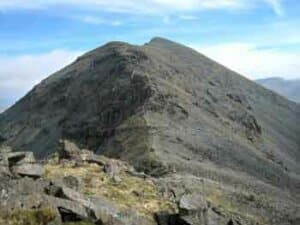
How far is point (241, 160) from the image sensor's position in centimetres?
9362

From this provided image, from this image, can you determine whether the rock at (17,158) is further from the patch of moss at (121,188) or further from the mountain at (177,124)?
the mountain at (177,124)

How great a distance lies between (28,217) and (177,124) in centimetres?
7287

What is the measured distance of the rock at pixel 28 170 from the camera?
35938 mm

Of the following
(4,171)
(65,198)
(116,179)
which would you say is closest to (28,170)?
(4,171)

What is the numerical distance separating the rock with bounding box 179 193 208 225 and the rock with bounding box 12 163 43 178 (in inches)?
313

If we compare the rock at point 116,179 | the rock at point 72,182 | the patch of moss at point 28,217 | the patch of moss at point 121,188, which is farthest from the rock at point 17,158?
the patch of moss at point 28,217

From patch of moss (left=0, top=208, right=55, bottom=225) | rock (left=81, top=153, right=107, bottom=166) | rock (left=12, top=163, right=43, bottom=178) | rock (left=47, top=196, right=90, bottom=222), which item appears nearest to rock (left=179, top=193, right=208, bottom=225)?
rock (left=47, top=196, right=90, bottom=222)

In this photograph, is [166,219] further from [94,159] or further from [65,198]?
[94,159]

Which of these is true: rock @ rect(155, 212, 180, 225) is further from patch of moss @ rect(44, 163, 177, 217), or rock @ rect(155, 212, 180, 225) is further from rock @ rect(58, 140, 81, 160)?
rock @ rect(58, 140, 81, 160)

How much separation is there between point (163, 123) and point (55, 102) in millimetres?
46045

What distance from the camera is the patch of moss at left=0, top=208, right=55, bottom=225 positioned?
27.0 meters

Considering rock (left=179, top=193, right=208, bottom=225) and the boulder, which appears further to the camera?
the boulder

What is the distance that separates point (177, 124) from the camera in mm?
99500

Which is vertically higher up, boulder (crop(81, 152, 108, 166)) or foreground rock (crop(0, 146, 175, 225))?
boulder (crop(81, 152, 108, 166))
